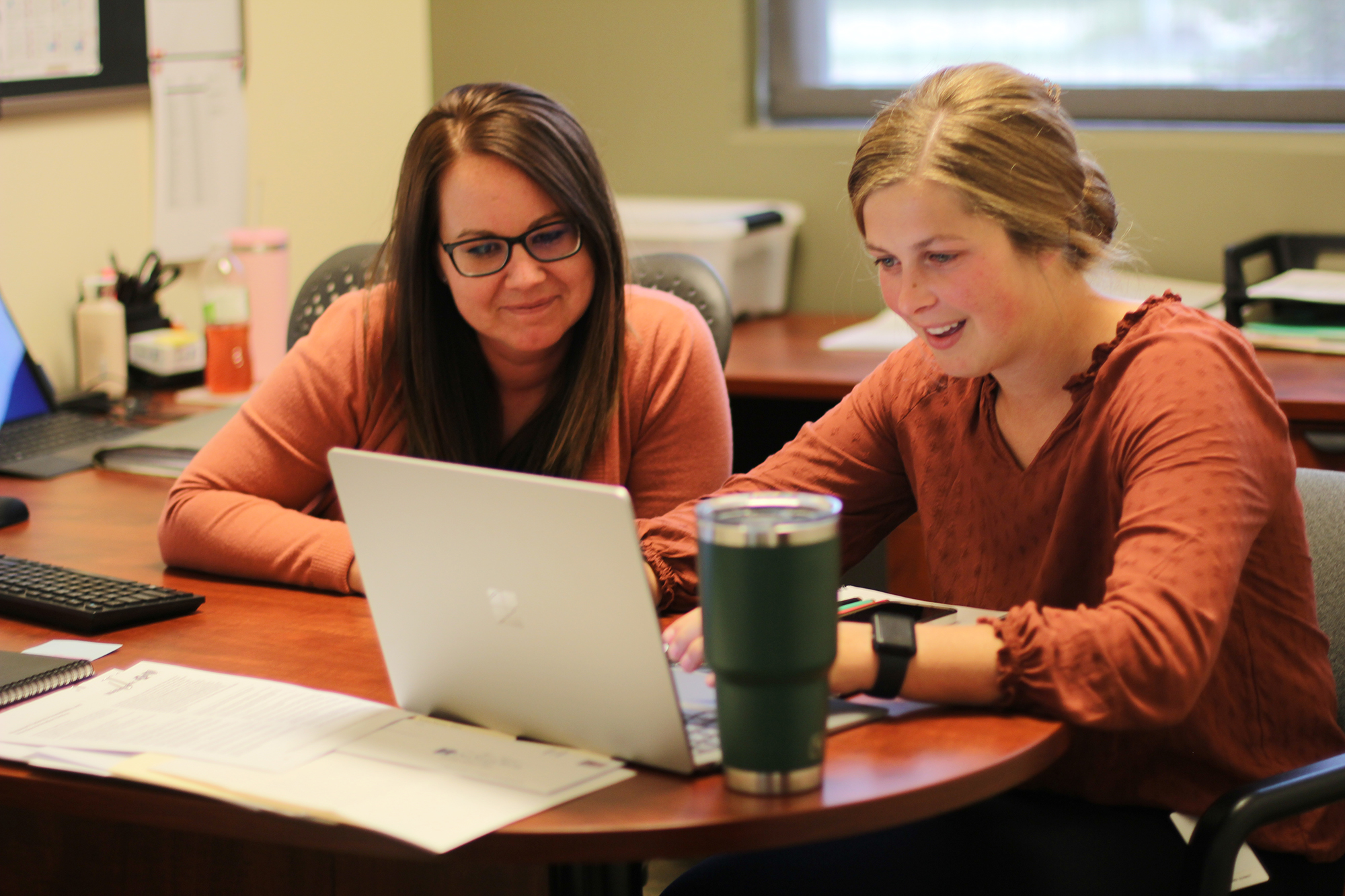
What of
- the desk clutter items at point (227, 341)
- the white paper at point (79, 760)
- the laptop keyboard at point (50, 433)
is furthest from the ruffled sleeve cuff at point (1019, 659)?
the desk clutter items at point (227, 341)

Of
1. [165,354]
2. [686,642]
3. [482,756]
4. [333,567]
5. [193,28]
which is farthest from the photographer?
[193,28]

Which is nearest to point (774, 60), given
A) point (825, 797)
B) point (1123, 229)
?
point (1123, 229)

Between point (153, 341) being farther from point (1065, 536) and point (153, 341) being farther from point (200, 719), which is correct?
point (1065, 536)

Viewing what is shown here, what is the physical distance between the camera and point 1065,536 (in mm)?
1263

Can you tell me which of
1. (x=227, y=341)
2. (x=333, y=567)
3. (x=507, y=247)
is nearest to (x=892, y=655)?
(x=333, y=567)

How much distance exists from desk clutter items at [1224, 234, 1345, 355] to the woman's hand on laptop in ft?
4.97

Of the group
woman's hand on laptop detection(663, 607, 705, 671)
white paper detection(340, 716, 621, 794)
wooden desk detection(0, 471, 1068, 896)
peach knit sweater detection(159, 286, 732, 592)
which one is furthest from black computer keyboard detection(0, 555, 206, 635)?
woman's hand on laptop detection(663, 607, 705, 671)

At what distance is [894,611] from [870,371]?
116 cm

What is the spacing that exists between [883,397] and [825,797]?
0.62 metres

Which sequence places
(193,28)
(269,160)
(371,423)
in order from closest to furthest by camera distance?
(371,423) < (193,28) < (269,160)

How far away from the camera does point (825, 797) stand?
3.01 ft

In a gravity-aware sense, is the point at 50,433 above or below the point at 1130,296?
below

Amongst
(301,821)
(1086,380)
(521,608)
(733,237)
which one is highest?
(733,237)

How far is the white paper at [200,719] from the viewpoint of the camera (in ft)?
3.38
